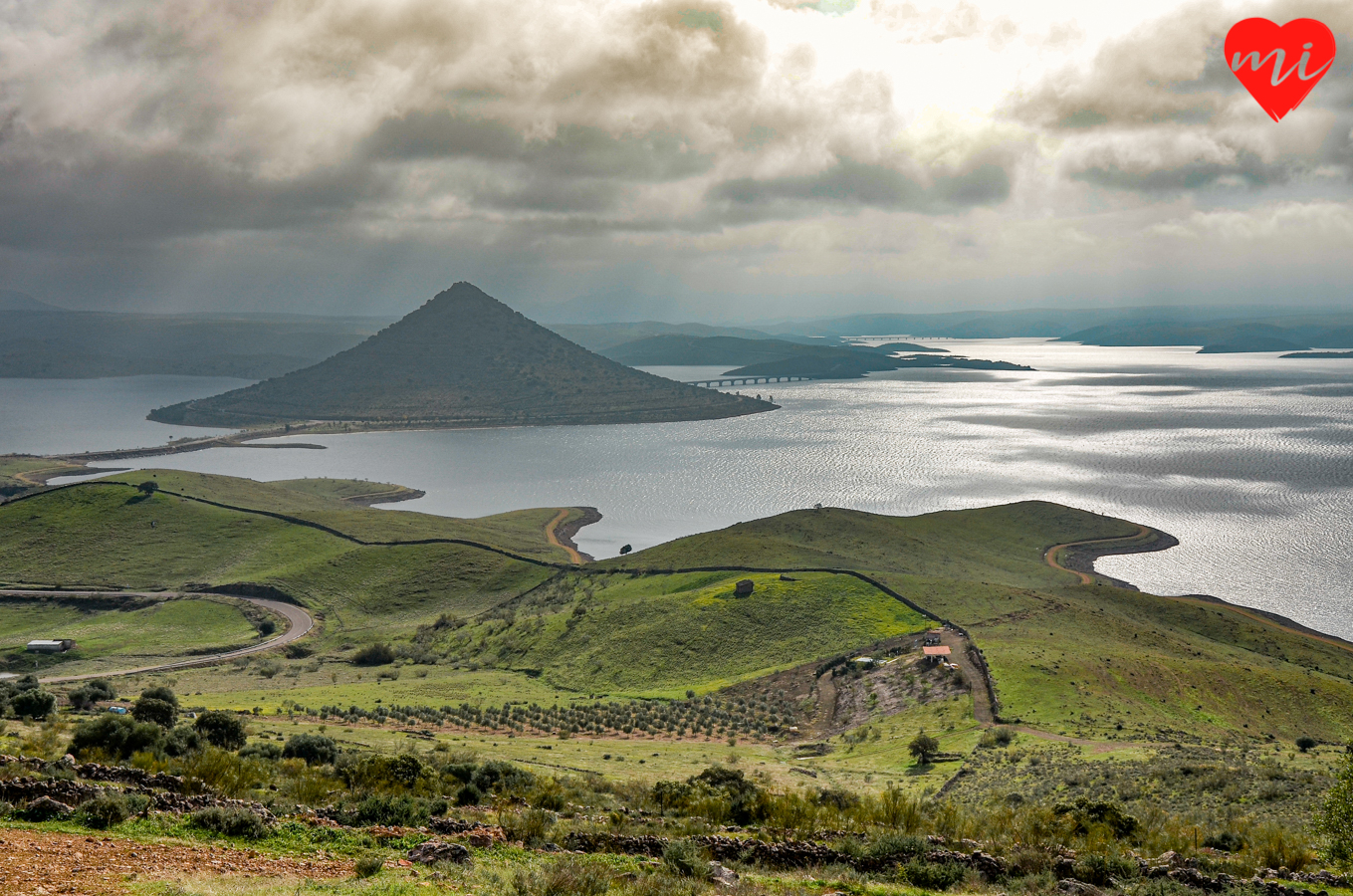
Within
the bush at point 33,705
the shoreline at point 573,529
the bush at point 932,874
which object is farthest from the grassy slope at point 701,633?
the shoreline at point 573,529

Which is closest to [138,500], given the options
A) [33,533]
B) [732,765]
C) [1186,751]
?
[33,533]

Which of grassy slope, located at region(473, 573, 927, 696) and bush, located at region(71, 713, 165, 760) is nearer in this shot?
bush, located at region(71, 713, 165, 760)

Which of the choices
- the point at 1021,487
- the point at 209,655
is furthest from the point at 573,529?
the point at 1021,487

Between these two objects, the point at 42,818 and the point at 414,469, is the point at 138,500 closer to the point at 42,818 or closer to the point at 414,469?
the point at 414,469

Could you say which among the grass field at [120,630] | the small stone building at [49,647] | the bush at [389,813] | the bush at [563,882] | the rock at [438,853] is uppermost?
the bush at [563,882]

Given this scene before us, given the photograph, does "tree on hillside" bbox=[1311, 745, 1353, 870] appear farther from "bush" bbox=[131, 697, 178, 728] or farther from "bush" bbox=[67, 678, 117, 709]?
"bush" bbox=[67, 678, 117, 709]

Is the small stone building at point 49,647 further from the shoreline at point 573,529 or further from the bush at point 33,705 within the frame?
the shoreline at point 573,529

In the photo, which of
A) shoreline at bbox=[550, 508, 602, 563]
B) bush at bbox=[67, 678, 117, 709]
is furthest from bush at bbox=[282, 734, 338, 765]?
shoreline at bbox=[550, 508, 602, 563]

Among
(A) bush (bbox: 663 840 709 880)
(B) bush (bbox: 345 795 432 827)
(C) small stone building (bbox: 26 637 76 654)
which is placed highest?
(B) bush (bbox: 345 795 432 827)
